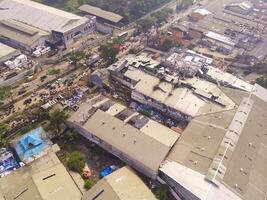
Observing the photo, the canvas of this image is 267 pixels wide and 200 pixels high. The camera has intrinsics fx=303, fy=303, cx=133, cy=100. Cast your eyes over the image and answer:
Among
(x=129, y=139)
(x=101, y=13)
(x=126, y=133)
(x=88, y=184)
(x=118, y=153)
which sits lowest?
(x=88, y=184)

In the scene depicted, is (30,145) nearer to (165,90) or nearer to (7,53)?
(165,90)

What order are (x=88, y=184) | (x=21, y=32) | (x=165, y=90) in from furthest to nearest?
(x=21, y=32), (x=165, y=90), (x=88, y=184)

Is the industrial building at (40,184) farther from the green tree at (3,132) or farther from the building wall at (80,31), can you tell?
the building wall at (80,31)

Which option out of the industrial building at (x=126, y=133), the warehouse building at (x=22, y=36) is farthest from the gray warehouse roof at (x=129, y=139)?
the warehouse building at (x=22, y=36)

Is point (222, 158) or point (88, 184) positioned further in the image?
point (222, 158)

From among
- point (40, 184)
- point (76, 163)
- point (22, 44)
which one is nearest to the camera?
point (40, 184)

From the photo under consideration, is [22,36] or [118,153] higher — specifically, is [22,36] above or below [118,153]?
above

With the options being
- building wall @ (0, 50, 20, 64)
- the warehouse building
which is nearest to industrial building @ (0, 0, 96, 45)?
the warehouse building

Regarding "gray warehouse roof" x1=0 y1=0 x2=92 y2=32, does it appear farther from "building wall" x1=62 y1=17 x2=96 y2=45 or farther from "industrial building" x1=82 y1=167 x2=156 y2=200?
"industrial building" x1=82 y1=167 x2=156 y2=200

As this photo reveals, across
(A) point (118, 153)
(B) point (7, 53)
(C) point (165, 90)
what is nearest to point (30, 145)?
(A) point (118, 153)
